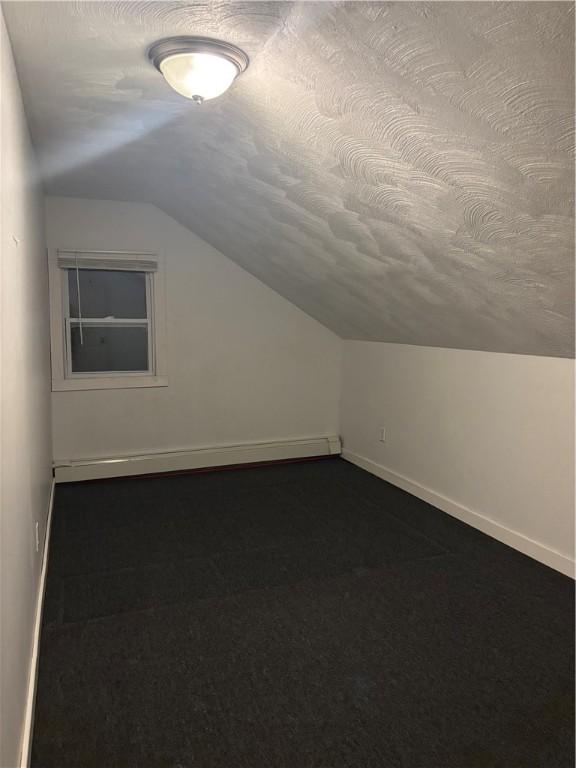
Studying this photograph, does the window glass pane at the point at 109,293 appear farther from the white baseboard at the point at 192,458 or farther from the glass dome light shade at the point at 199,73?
the glass dome light shade at the point at 199,73

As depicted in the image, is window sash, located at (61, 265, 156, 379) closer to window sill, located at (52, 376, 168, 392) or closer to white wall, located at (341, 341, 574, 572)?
window sill, located at (52, 376, 168, 392)

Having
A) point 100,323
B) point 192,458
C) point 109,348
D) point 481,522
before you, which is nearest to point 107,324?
point 100,323

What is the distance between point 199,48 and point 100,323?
3.00 meters

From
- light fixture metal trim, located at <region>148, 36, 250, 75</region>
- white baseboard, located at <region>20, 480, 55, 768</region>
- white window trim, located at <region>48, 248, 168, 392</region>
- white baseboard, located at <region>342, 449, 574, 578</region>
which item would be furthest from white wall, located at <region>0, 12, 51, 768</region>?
white baseboard, located at <region>342, 449, 574, 578</region>

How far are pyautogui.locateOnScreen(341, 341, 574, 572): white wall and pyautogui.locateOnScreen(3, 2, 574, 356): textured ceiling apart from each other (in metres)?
0.21

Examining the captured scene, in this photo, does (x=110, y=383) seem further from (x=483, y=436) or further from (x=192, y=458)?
(x=483, y=436)

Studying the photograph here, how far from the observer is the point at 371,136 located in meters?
1.94

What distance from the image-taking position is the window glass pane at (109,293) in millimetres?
4293

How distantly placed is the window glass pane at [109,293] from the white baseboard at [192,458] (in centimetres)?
121

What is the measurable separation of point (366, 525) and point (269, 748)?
1.86 metres

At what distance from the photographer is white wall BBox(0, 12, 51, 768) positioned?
55.2 inches

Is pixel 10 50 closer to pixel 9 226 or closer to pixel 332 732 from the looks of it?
pixel 9 226

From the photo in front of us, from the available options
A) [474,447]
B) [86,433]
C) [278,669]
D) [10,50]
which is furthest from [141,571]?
[10,50]

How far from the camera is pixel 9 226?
1680 mm
